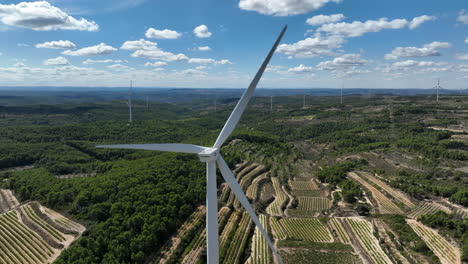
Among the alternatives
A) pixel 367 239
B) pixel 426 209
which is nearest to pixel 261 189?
pixel 367 239

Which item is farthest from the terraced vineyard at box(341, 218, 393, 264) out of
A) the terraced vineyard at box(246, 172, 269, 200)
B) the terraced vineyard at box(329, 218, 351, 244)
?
the terraced vineyard at box(246, 172, 269, 200)

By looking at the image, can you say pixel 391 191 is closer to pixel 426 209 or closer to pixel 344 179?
pixel 426 209

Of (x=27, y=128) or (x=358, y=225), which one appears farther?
(x=27, y=128)

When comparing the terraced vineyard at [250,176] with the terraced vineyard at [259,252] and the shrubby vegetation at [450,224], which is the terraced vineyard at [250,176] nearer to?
the terraced vineyard at [259,252]

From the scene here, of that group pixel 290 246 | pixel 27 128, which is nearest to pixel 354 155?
pixel 290 246

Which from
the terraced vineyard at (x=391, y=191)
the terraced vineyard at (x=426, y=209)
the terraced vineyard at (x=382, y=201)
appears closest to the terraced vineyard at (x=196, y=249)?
the terraced vineyard at (x=382, y=201)

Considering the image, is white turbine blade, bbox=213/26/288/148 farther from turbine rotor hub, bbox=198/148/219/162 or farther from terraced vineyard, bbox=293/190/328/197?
terraced vineyard, bbox=293/190/328/197

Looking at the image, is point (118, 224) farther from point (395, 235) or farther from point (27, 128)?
point (27, 128)
